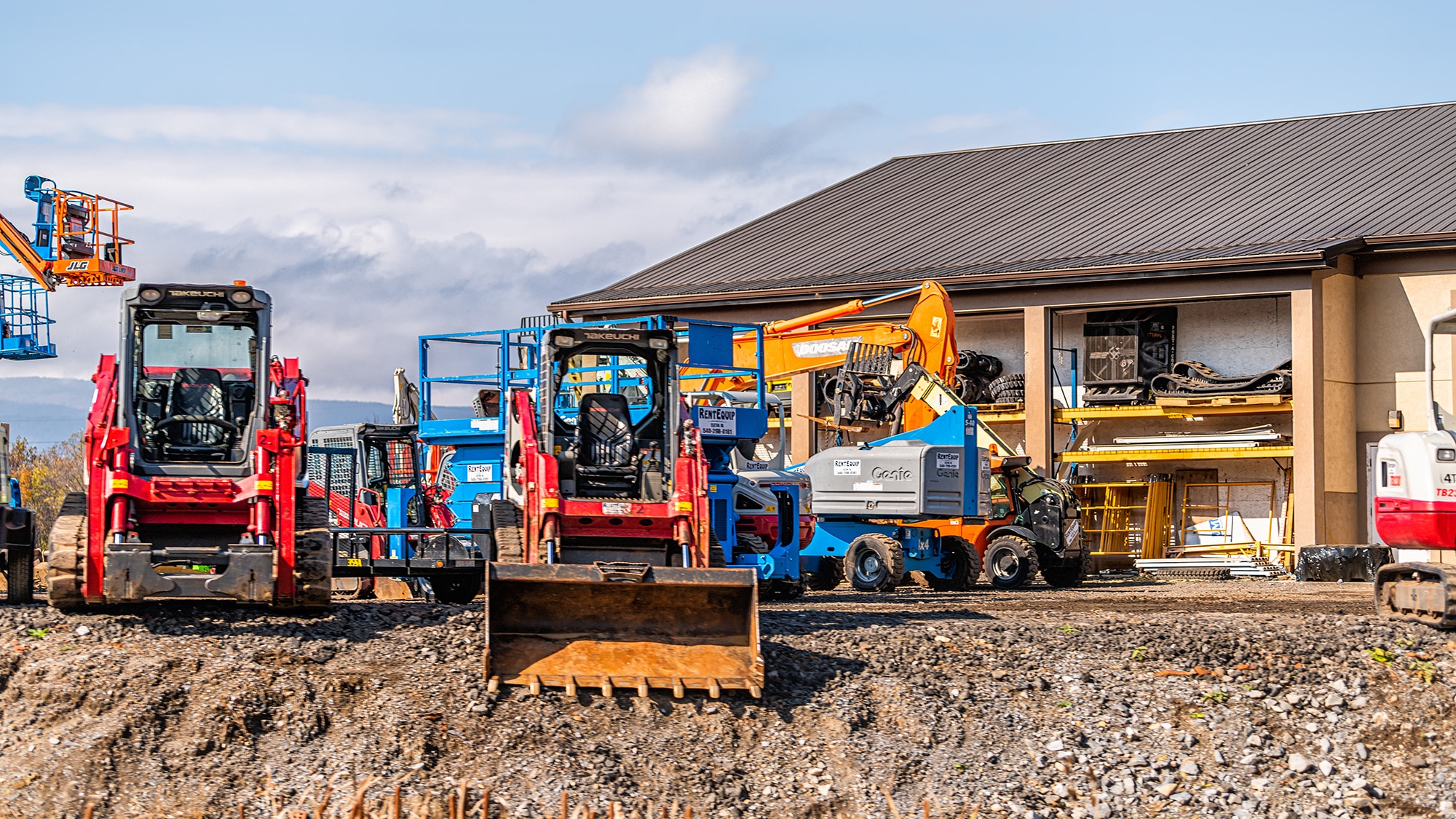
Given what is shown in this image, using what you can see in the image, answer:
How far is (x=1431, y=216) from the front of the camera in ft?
108

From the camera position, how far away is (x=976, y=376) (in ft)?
121

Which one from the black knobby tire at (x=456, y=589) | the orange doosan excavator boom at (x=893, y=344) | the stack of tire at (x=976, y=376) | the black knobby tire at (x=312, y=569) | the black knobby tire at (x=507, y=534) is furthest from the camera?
the stack of tire at (x=976, y=376)

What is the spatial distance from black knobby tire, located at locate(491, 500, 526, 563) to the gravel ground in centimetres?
76

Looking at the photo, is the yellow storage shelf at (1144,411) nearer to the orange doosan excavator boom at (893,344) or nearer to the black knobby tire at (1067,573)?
the orange doosan excavator boom at (893,344)

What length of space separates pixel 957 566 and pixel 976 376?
12771mm

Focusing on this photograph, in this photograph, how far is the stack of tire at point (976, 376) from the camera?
36719mm

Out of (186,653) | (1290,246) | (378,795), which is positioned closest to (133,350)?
(186,653)

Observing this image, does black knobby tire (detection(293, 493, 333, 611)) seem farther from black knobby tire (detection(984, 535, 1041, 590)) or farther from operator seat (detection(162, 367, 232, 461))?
black knobby tire (detection(984, 535, 1041, 590))

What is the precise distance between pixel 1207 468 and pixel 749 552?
1734cm

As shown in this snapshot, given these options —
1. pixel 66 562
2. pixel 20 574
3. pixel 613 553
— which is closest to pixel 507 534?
pixel 613 553

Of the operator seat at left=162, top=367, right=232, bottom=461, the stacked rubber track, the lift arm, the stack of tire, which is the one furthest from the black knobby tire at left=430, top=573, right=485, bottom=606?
the stacked rubber track

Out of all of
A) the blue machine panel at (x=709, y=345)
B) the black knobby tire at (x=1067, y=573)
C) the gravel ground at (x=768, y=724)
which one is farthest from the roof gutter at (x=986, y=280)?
the gravel ground at (x=768, y=724)

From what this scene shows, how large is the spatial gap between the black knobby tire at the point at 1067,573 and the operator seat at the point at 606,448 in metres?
12.4

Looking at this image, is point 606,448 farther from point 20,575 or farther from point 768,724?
point 20,575
